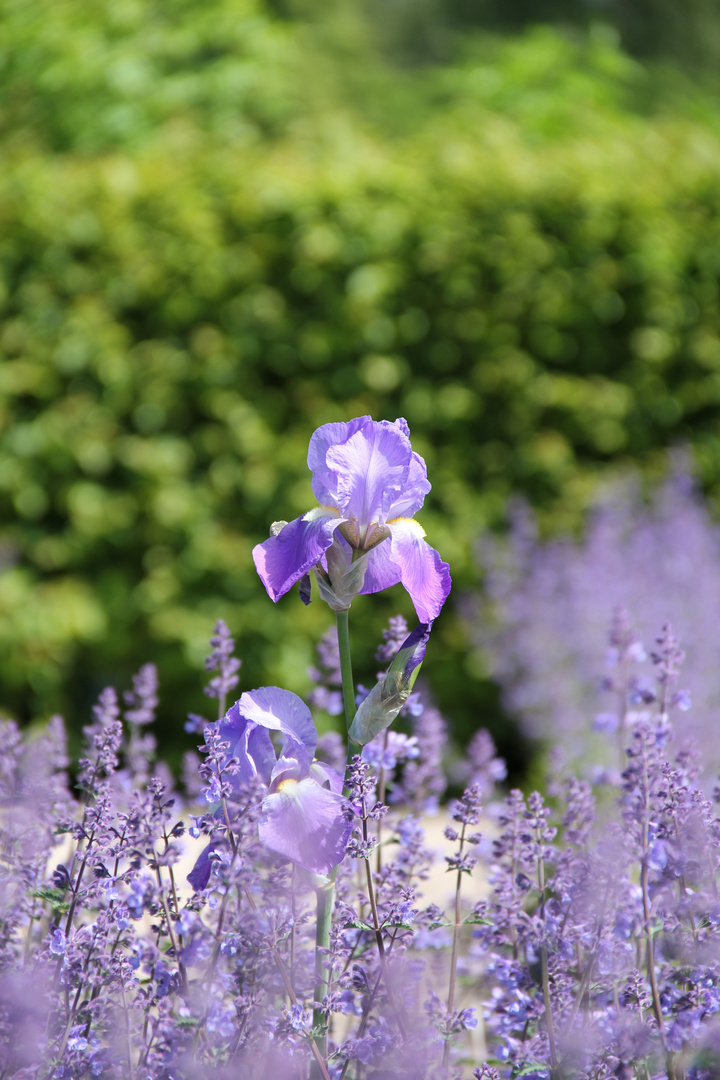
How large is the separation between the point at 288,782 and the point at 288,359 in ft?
10.3

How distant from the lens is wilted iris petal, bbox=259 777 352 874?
0.96 m

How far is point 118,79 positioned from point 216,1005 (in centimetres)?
533

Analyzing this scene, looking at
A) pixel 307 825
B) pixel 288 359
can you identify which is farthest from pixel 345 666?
pixel 288 359

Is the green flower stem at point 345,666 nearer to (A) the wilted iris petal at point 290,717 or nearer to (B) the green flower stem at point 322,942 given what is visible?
(A) the wilted iris petal at point 290,717

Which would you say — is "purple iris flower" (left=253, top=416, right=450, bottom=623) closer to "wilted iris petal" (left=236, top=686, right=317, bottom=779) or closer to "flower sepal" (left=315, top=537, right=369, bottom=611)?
"flower sepal" (left=315, top=537, right=369, bottom=611)

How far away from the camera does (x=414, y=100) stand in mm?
6828

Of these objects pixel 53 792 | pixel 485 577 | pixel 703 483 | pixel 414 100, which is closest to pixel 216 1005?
pixel 53 792

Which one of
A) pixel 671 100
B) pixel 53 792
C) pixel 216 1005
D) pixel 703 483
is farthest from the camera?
pixel 671 100

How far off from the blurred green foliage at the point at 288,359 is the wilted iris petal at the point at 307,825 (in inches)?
110

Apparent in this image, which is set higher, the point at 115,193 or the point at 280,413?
the point at 115,193

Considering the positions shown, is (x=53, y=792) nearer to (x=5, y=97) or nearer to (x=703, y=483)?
(x=703, y=483)

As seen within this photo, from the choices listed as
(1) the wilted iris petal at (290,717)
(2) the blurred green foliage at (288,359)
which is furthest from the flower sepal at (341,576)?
(2) the blurred green foliage at (288,359)

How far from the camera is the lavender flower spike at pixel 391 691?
100cm

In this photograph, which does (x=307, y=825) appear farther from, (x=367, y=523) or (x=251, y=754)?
(x=367, y=523)
